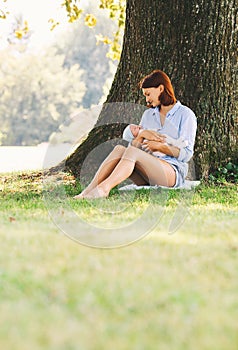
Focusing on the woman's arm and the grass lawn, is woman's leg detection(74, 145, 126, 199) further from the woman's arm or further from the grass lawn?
the grass lawn

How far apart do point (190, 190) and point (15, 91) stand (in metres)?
35.2

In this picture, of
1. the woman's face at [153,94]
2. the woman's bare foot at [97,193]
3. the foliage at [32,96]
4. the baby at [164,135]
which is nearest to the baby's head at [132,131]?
the baby at [164,135]

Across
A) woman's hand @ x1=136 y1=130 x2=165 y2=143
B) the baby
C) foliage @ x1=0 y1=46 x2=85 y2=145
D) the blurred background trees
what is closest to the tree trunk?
the baby

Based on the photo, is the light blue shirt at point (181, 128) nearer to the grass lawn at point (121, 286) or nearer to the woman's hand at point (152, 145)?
the woman's hand at point (152, 145)

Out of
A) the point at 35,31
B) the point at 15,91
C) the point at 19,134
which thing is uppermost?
the point at 35,31

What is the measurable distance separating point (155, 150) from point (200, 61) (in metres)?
1.29

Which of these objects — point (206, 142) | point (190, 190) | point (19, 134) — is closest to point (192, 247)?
point (190, 190)

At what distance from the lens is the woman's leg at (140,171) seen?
4812 millimetres

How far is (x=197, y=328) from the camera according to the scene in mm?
2016

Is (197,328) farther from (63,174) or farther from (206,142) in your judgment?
(63,174)

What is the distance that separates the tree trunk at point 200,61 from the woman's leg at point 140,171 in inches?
31.8

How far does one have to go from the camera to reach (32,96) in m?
39.6

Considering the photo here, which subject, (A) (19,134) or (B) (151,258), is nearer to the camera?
(B) (151,258)

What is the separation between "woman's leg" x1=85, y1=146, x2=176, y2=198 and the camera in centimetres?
481
